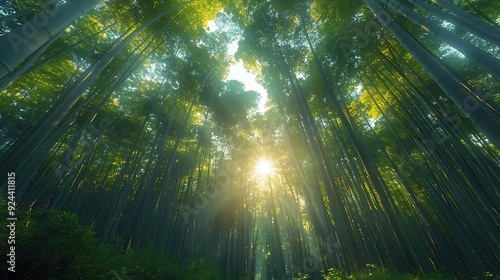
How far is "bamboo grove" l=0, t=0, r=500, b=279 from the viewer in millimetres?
3482

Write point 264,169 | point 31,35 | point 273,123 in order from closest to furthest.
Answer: point 31,35 → point 273,123 → point 264,169

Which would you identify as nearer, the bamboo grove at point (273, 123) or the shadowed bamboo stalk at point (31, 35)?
the shadowed bamboo stalk at point (31, 35)

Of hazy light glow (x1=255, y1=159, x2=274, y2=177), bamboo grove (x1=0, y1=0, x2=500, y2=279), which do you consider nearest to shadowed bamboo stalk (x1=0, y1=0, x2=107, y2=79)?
bamboo grove (x1=0, y1=0, x2=500, y2=279)

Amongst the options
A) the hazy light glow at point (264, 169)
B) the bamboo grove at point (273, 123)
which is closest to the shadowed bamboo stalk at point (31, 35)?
the bamboo grove at point (273, 123)

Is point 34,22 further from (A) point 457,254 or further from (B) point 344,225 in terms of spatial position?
(A) point 457,254

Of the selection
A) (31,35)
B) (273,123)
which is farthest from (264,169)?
(31,35)

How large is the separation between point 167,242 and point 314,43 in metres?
8.01

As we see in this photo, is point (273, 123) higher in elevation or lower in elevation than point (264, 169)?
higher

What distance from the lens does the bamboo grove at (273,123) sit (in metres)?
3.48

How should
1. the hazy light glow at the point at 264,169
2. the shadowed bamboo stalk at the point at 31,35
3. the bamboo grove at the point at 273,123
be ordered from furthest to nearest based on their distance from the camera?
the hazy light glow at the point at 264,169, the bamboo grove at the point at 273,123, the shadowed bamboo stalk at the point at 31,35

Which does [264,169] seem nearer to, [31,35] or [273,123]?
[273,123]

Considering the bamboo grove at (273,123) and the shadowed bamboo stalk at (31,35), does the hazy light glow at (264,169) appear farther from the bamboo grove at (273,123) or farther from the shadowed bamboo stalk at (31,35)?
the shadowed bamboo stalk at (31,35)

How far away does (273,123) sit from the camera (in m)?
9.48

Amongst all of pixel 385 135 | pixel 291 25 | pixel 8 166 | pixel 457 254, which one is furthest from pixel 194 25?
pixel 457 254
